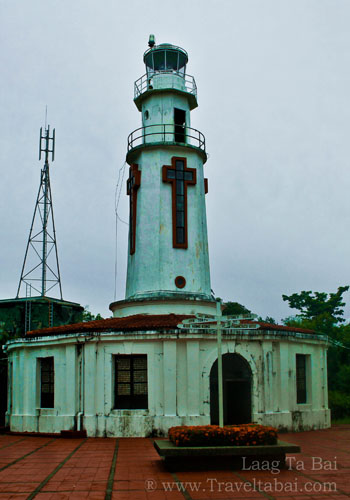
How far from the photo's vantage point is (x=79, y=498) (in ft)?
36.6

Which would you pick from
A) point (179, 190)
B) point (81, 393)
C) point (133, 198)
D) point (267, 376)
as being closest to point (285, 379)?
point (267, 376)

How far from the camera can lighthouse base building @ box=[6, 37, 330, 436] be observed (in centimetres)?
2200

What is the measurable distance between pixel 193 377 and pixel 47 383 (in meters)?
6.69

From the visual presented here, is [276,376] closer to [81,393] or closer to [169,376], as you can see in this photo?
[169,376]

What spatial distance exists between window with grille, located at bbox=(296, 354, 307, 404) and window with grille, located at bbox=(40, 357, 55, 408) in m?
10.6

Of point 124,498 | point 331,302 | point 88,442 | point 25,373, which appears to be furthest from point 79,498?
point 331,302

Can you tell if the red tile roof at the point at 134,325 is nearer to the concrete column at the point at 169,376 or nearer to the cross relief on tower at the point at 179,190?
the concrete column at the point at 169,376

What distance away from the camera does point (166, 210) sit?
27656 millimetres

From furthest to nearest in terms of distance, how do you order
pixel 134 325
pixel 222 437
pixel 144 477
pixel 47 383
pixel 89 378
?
pixel 47 383
pixel 134 325
pixel 89 378
pixel 222 437
pixel 144 477

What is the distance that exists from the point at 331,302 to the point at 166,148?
41.4 meters

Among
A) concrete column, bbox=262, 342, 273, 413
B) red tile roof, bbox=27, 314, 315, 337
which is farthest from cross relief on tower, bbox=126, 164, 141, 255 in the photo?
concrete column, bbox=262, 342, 273, 413

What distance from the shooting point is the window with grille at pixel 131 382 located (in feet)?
73.1

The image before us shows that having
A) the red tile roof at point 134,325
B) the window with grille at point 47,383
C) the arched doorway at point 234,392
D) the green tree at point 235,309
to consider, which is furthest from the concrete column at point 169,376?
the green tree at point 235,309

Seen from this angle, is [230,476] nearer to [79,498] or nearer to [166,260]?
[79,498]
